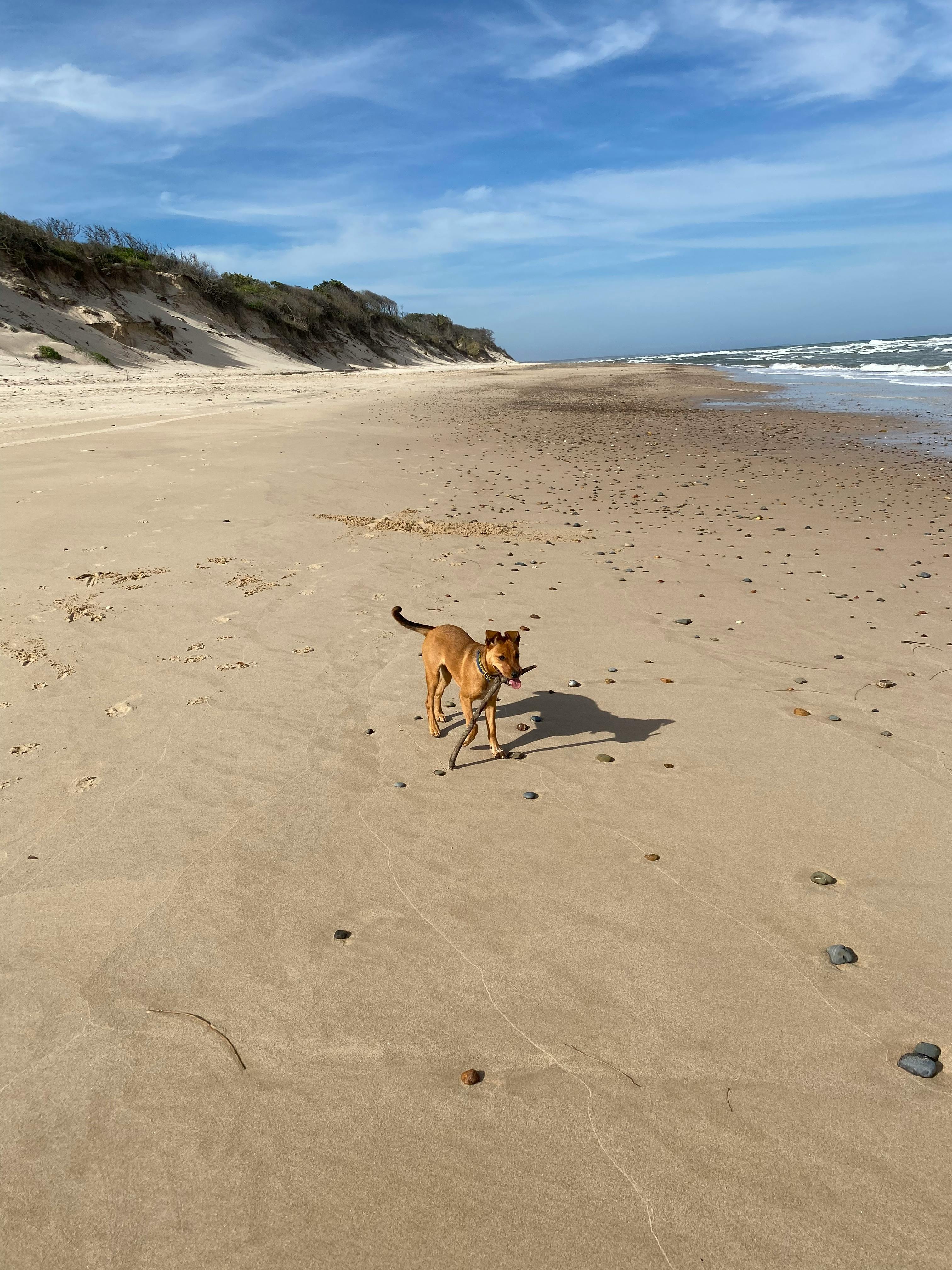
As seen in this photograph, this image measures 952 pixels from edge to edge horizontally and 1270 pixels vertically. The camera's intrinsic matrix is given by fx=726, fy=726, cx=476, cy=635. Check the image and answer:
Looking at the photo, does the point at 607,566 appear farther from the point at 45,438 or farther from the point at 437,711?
the point at 45,438

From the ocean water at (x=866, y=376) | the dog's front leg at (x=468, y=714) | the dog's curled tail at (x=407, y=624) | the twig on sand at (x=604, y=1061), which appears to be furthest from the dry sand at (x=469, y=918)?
the ocean water at (x=866, y=376)

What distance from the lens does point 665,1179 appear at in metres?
2.38

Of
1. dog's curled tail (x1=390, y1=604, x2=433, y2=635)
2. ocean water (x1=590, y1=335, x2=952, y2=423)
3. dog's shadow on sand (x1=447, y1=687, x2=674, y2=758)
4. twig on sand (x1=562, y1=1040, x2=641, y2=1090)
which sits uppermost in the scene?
ocean water (x1=590, y1=335, x2=952, y2=423)

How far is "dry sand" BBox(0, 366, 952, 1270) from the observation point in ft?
7.63

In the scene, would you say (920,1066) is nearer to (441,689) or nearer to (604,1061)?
(604,1061)

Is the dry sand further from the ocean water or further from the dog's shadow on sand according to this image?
the ocean water

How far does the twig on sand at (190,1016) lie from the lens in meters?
2.86

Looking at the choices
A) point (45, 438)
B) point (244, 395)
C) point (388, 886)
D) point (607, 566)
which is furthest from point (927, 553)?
point (244, 395)

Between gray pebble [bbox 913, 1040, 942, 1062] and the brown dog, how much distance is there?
101 inches

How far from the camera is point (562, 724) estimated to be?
5379 mm

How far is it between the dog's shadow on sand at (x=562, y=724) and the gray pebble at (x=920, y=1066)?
2515 millimetres

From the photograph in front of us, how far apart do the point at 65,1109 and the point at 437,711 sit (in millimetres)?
3197

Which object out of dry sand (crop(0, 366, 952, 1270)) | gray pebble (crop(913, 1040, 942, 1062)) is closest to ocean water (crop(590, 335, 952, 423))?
dry sand (crop(0, 366, 952, 1270))

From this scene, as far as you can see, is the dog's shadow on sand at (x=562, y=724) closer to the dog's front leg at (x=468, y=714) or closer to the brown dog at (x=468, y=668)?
the brown dog at (x=468, y=668)
